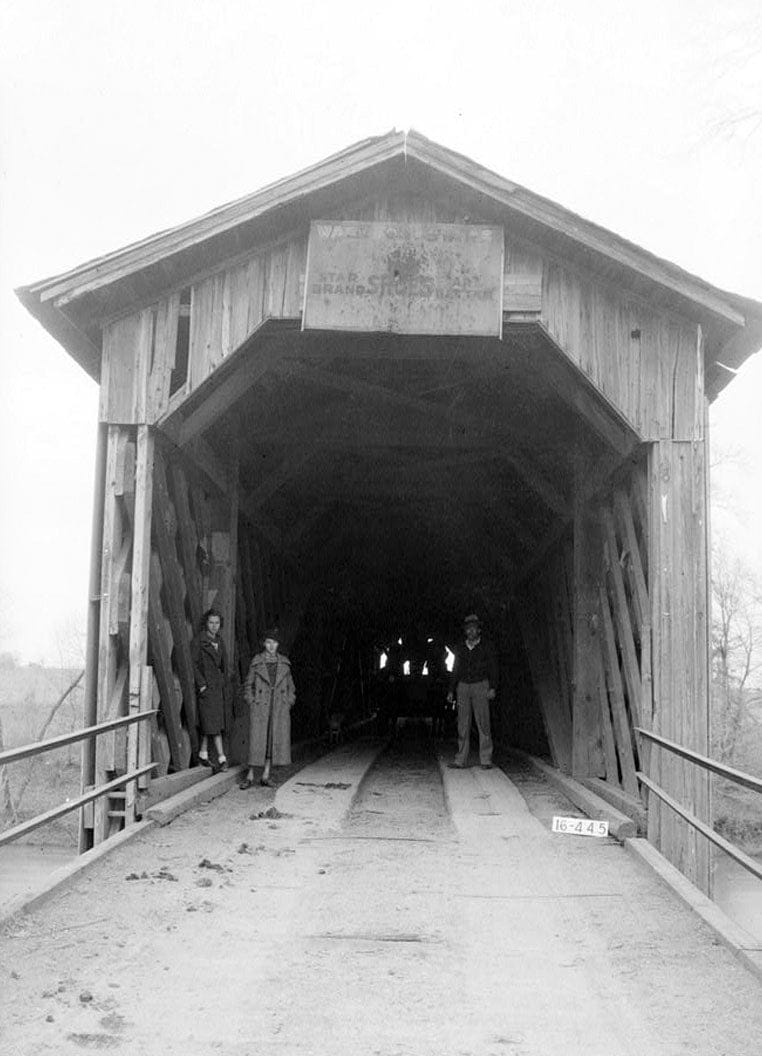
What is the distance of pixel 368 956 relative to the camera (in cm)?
482

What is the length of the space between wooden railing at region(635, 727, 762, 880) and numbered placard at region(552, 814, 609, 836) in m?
0.43

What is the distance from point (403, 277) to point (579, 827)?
13.5 ft

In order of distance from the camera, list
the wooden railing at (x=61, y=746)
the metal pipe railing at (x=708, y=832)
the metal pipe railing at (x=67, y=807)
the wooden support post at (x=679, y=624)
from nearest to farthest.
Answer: the metal pipe railing at (x=708, y=832) → the wooden railing at (x=61, y=746) → the metal pipe railing at (x=67, y=807) → the wooden support post at (x=679, y=624)

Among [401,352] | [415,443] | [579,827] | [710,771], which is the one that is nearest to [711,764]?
[710,771]

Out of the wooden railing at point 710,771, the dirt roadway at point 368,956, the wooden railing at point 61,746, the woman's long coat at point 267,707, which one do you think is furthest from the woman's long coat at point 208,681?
the wooden railing at point 710,771

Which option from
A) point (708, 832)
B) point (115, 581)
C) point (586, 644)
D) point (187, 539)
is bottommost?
point (708, 832)

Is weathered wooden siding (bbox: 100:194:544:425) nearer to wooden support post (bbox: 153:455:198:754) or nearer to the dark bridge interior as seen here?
the dark bridge interior

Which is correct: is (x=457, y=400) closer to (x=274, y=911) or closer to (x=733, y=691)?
(x=274, y=911)

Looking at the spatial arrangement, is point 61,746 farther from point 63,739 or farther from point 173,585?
point 173,585

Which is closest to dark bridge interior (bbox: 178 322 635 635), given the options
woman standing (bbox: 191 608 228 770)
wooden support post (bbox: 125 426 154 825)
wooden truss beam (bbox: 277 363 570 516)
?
wooden truss beam (bbox: 277 363 570 516)

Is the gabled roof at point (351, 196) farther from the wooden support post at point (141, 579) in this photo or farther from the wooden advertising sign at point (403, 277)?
the wooden support post at point (141, 579)

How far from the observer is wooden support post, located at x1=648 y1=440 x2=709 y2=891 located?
7.66 metres

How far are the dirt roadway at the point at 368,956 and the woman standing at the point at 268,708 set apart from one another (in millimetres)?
2500

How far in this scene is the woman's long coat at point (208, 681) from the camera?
33.1ft
